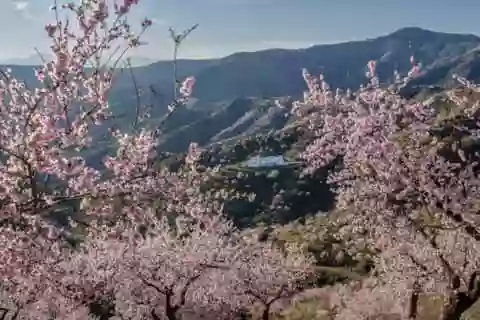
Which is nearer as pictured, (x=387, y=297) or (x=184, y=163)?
(x=184, y=163)

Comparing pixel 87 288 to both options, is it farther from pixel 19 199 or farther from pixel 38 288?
pixel 19 199

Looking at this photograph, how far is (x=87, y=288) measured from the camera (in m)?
28.7

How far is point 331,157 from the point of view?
63.7ft

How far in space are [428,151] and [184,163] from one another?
8.28 metres

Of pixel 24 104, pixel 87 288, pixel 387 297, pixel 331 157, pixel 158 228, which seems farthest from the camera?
pixel 387 297

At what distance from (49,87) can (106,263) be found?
22.6 metres

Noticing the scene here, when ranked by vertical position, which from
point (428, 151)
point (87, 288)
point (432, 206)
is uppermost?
point (428, 151)

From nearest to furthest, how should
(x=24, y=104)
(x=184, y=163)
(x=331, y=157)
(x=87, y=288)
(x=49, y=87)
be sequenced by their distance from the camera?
1. (x=49, y=87)
2. (x=24, y=104)
3. (x=184, y=163)
4. (x=331, y=157)
5. (x=87, y=288)

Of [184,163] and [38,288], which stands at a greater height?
[184,163]

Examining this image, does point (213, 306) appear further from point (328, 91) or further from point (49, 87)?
point (49, 87)

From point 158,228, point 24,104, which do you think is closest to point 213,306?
point 158,228

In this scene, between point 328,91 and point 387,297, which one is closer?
point 328,91

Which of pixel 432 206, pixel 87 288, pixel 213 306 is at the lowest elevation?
pixel 213 306

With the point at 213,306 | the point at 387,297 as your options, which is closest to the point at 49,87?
the point at 213,306
